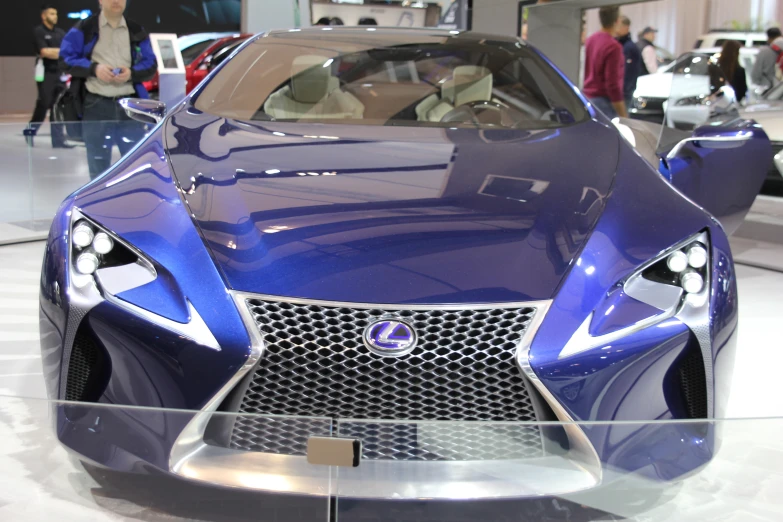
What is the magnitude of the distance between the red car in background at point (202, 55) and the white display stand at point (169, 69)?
1486mm

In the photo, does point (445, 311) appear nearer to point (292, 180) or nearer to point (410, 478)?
point (410, 478)

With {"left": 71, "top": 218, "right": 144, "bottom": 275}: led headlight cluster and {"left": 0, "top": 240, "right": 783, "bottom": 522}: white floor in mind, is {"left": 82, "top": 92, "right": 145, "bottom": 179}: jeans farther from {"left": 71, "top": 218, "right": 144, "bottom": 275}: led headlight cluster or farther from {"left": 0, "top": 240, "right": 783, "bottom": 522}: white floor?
{"left": 0, "top": 240, "right": 783, "bottom": 522}: white floor

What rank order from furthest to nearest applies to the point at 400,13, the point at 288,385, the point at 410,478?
the point at 400,13, the point at 288,385, the point at 410,478

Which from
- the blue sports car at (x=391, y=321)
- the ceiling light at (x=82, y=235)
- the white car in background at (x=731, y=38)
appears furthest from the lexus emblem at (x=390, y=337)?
the white car in background at (x=731, y=38)

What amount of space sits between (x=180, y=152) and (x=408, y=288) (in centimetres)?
85

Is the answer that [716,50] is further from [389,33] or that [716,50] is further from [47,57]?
[47,57]

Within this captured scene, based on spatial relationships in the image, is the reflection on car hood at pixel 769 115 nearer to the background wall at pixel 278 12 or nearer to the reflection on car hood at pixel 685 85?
the reflection on car hood at pixel 685 85

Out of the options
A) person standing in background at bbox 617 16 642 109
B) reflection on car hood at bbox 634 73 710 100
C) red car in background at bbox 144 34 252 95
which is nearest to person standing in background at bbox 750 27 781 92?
person standing in background at bbox 617 16 642 109

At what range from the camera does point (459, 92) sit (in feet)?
9.77

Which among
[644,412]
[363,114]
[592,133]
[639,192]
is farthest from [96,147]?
[644,412]

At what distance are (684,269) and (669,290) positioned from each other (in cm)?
8

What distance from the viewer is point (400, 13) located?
9688 millimetres

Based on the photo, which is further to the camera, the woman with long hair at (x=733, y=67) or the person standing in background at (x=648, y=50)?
the person standing in background at (x=648, y=50)

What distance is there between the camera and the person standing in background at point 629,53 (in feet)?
25.9
